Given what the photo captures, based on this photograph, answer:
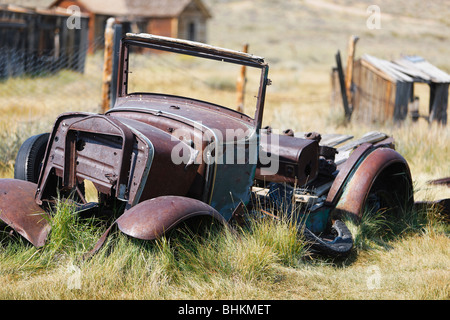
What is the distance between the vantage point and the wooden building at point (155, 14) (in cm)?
2864

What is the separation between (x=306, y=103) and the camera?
16844mm

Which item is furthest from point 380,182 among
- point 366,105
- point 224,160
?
point 366,105

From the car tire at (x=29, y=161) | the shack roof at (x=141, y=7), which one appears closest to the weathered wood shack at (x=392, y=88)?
the car tire at (x=29, y=161)

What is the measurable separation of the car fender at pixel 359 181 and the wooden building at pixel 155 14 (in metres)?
24.2

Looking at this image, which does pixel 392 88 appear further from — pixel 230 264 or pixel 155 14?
pixel 155 14

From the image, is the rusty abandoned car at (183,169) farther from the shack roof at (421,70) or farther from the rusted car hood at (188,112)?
the shack roof at (421,70)

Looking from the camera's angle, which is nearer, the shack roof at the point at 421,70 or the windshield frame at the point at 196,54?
the windshield frame at the point at 196,54

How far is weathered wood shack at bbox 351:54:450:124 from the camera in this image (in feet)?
36.2

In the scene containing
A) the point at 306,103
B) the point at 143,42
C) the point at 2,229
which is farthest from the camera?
the point at 306,103

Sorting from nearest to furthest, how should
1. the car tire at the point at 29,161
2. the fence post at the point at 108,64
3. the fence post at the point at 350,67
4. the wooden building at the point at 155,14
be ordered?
the car tire at the point at 29,161 < the fence post at the point at 108,64 < the fence post at the point at 350,67 < the wooden building at the point at 155,14

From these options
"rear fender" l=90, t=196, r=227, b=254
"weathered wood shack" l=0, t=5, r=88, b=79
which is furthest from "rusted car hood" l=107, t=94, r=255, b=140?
"weathered wood shack" l=0, t=5, r=88, b=79

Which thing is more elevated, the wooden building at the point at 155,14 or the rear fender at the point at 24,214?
the wooden building at the point at 155,14
